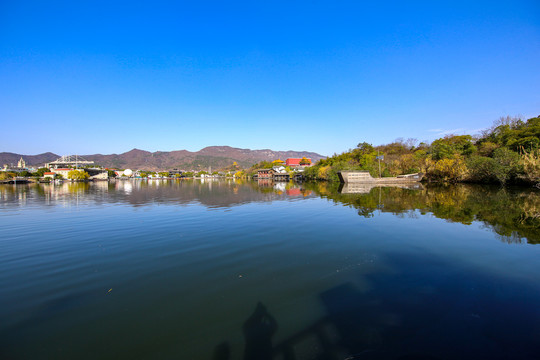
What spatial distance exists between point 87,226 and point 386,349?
12863 mm

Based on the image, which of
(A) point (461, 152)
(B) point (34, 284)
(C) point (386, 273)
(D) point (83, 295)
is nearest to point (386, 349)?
(C) point (386, 273)

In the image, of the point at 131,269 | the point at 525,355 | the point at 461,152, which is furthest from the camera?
the point at 461,152

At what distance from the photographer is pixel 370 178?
4869cm

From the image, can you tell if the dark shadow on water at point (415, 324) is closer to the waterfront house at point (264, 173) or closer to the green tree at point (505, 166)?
the green tree at point (505, 166)

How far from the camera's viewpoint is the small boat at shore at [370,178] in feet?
151

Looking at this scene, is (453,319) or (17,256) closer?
(453,319)

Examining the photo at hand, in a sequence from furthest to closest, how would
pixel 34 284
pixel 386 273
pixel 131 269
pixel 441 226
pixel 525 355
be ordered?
pixel 441 226
pixel 131 269
pixel 386 273
pixel 34 284
pixel 525 355

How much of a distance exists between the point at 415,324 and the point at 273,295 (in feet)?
7.71

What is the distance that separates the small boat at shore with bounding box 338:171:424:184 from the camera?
4594 cm

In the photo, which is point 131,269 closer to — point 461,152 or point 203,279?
point 203,279

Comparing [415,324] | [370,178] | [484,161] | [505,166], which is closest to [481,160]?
[484,161]

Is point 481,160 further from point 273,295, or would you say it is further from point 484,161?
point 273,295

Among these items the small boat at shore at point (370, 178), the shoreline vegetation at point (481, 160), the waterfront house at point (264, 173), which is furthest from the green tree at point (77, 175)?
the small boat at shore at point (370, 178)

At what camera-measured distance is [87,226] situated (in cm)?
1132
